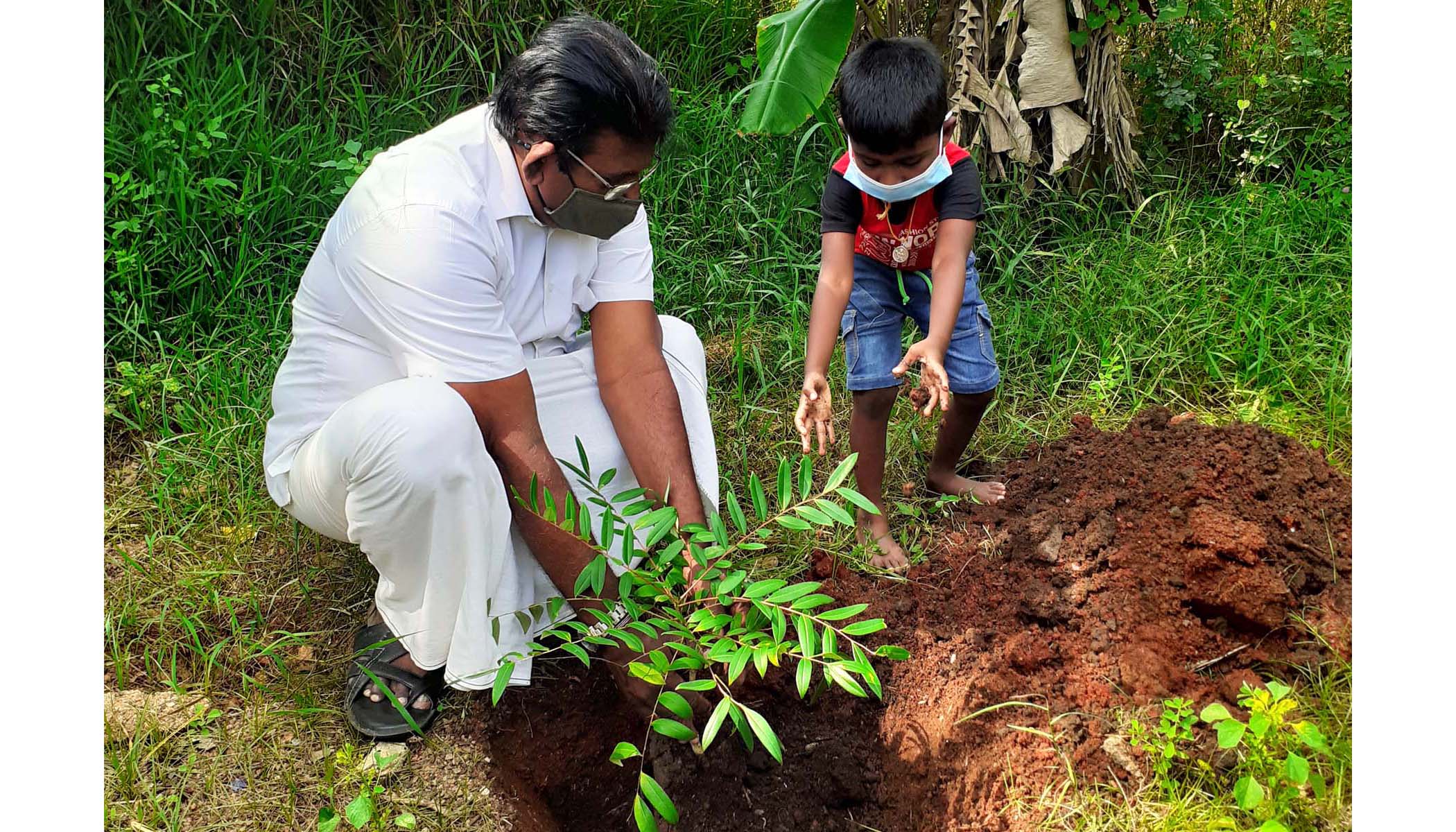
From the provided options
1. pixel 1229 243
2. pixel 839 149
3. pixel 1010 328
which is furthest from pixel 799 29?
pixel 1229 243

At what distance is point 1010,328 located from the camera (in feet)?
10.9

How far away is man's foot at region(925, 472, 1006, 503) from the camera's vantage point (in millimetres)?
2807

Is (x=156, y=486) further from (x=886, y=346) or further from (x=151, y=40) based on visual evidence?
(x=886, y=346)

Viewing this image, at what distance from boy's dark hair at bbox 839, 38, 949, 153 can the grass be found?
976 millimetres

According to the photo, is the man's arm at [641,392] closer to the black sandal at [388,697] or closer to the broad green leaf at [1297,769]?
the black sandal at [388,697]

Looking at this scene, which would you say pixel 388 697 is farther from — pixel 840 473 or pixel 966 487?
pixel 966 487

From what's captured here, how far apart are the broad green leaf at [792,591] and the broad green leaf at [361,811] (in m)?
0.89

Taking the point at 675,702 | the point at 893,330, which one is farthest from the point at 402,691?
the point at 893,330

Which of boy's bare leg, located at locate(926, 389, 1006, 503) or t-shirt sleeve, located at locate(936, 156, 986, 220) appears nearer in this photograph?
t-shirt sleeve, located at locate(936, 156, 986, 220)

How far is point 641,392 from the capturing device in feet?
7.93

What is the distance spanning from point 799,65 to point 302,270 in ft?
5.60

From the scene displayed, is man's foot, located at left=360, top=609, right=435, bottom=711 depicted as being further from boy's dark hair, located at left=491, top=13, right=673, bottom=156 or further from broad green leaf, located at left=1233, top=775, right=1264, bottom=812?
broad green leaf, located at left=1233, top=775, right=1264, bottom=812

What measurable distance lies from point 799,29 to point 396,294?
5.86ft

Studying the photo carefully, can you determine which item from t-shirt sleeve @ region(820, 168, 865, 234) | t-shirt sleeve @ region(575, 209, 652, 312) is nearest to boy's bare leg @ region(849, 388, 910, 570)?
t-shirt sleeve @ region(820, 168, 865, 234)
